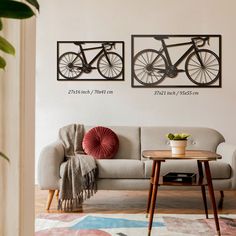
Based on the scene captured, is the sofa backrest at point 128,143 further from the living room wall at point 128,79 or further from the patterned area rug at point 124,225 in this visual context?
the patterned area rug at point 124,225

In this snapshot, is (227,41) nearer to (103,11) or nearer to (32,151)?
(103,11)

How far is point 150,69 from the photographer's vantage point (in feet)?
15.9

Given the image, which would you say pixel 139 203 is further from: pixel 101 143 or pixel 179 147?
pixel 179 147

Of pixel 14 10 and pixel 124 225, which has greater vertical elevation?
pixel 14 10

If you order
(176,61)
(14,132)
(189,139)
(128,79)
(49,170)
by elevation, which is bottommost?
(49,170)

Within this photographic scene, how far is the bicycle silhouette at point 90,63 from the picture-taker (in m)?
4.87

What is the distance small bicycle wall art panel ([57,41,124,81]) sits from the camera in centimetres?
487

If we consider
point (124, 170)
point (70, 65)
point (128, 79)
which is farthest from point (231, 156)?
point (70, 65)

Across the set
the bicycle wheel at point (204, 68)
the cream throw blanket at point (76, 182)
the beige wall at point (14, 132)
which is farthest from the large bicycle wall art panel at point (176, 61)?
the beige wall at point (14, 132)

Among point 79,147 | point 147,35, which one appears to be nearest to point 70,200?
point 79,147

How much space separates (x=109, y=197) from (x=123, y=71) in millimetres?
1590

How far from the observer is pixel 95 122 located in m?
4.89

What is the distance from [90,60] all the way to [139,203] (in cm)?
194

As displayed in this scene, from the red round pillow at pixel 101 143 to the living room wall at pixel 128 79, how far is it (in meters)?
0.69
